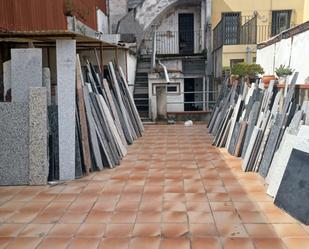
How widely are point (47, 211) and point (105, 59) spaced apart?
6051mm

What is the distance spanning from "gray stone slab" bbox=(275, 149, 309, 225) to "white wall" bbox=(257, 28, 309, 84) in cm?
336

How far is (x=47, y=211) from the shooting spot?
161 inches

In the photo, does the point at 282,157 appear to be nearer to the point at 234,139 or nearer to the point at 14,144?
the point at 234,139

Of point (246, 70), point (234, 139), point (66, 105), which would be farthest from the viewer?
point (246, 70)

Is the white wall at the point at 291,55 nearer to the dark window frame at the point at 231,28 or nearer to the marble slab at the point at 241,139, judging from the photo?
the marble slab at the point at 241,139

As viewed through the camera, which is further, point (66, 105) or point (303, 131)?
point (66, 105)

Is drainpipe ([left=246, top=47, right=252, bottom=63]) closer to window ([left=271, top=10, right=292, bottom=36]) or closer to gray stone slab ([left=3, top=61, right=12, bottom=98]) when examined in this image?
window ([left=271, top=10, right=292, bottom=36])

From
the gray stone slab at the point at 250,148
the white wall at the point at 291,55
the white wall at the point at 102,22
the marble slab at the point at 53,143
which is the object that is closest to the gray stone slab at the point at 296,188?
the gray stone slab at the point at 250,148

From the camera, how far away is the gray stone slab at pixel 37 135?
4.95 metres

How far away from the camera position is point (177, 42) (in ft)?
52.3

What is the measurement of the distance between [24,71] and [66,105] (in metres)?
0.75

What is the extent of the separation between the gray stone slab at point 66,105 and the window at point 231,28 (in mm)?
8848

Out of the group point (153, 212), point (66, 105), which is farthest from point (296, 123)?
point (66, 105)

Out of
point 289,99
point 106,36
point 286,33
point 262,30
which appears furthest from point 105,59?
point 262,30
